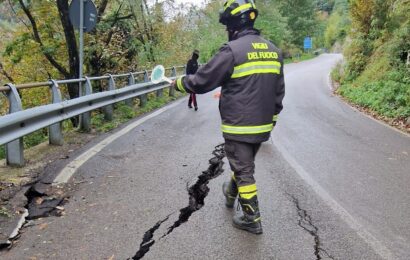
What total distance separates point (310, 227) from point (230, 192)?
89cm

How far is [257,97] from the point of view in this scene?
3.86 metres

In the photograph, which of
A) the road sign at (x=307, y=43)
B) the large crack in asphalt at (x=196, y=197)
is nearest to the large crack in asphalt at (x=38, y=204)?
the large crack in asphalt at (x=196, y=197)

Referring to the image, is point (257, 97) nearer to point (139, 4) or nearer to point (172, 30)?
point (139, 4)

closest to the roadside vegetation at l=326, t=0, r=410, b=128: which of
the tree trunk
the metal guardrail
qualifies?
the metal guardrail

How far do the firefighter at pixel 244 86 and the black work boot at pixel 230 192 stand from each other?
1.17 feet

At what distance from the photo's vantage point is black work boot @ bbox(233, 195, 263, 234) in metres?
3.93

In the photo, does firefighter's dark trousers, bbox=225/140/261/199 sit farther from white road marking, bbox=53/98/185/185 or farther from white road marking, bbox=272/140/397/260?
white road marking, bbox=53/98/185/185

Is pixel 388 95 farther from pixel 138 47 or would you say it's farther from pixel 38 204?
pixel 38 204

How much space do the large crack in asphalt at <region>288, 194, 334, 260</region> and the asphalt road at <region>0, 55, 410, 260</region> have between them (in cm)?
1

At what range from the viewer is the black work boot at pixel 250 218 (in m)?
3.93

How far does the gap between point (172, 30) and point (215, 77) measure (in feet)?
54.1

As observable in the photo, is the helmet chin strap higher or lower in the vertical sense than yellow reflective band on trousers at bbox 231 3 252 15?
lower

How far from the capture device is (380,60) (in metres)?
17.0

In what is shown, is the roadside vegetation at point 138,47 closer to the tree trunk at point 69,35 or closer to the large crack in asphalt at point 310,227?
the tree trunk at point 69,35
